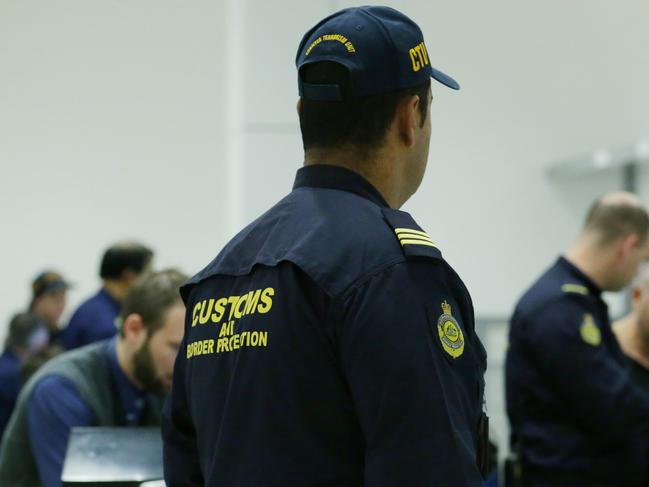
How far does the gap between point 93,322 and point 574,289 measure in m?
2.23

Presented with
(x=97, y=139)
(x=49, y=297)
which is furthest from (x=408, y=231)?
(x=97, y=139)

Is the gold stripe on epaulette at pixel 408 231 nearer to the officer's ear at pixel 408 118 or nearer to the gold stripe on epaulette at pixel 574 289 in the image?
the officer's ear at pixel 408 118

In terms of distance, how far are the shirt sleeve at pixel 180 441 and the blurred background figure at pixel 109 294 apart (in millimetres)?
2884

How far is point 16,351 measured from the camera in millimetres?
4586

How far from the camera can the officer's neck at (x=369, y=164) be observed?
1.23 meters

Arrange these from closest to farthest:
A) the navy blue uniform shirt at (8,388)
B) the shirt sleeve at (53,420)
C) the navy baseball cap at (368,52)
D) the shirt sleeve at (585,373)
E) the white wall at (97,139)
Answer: the navy baseball cap at (368,52) → the shirt sleeve at (53,420) → the shirt sleeve at (585,373) → the navy blue uniform shirt at (8,388) → the white wall at (97,139)

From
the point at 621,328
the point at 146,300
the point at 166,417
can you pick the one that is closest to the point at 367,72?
the point at 166,417

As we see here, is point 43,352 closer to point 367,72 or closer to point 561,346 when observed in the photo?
point 561,346

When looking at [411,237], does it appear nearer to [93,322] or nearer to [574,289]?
[574,289]

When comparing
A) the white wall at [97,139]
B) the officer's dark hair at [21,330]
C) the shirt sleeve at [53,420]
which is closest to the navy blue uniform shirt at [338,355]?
the shirt sleeve at [53,420]

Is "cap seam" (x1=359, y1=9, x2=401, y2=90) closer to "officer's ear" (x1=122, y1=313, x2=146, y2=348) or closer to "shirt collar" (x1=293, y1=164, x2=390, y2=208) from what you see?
"shirt collar" (x1=293, y1=164, x2=390, y2=208)

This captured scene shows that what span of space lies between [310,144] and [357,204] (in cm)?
12

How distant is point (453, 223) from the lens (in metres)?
3.47

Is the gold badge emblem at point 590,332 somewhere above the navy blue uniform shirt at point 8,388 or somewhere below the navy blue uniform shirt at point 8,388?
above
